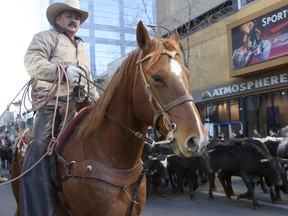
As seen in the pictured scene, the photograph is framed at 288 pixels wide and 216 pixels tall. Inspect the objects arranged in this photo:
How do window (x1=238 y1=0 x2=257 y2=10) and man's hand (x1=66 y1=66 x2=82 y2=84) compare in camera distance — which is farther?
window (x1=238 y1=0 x2=257 y2=10)

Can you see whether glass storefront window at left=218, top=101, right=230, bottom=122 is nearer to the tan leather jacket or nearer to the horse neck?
the tan leather jacket

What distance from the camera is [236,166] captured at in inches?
404

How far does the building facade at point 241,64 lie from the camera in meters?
21.2

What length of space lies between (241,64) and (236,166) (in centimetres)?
1441

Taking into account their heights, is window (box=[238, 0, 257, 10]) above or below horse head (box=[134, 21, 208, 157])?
above

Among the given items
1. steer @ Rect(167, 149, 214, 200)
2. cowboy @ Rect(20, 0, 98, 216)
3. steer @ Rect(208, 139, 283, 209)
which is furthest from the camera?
steer @ Rect(167, 149, 214, 200)

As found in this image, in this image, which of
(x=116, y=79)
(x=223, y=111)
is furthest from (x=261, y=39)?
(x=116, y=79)

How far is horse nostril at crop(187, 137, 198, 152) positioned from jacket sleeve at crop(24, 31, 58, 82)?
5.43 ft

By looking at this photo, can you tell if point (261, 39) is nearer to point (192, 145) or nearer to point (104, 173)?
point (104, 173)

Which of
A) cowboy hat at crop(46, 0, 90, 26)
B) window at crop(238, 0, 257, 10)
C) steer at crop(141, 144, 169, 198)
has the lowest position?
steer at crop(141, 144, 169, 198)

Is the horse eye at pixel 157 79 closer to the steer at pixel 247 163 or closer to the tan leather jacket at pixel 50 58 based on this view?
the tan leather jacket at pixel 50 58

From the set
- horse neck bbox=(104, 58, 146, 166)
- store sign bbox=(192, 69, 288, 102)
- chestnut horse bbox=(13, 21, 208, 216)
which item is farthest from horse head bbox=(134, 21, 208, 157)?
store sign bbox=(192, 69, 288, 102)

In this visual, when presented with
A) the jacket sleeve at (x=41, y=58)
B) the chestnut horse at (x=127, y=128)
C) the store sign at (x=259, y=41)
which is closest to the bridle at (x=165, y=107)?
the chestnut horse at (x=127, y=128)

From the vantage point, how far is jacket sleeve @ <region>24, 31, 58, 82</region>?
11.4ft
